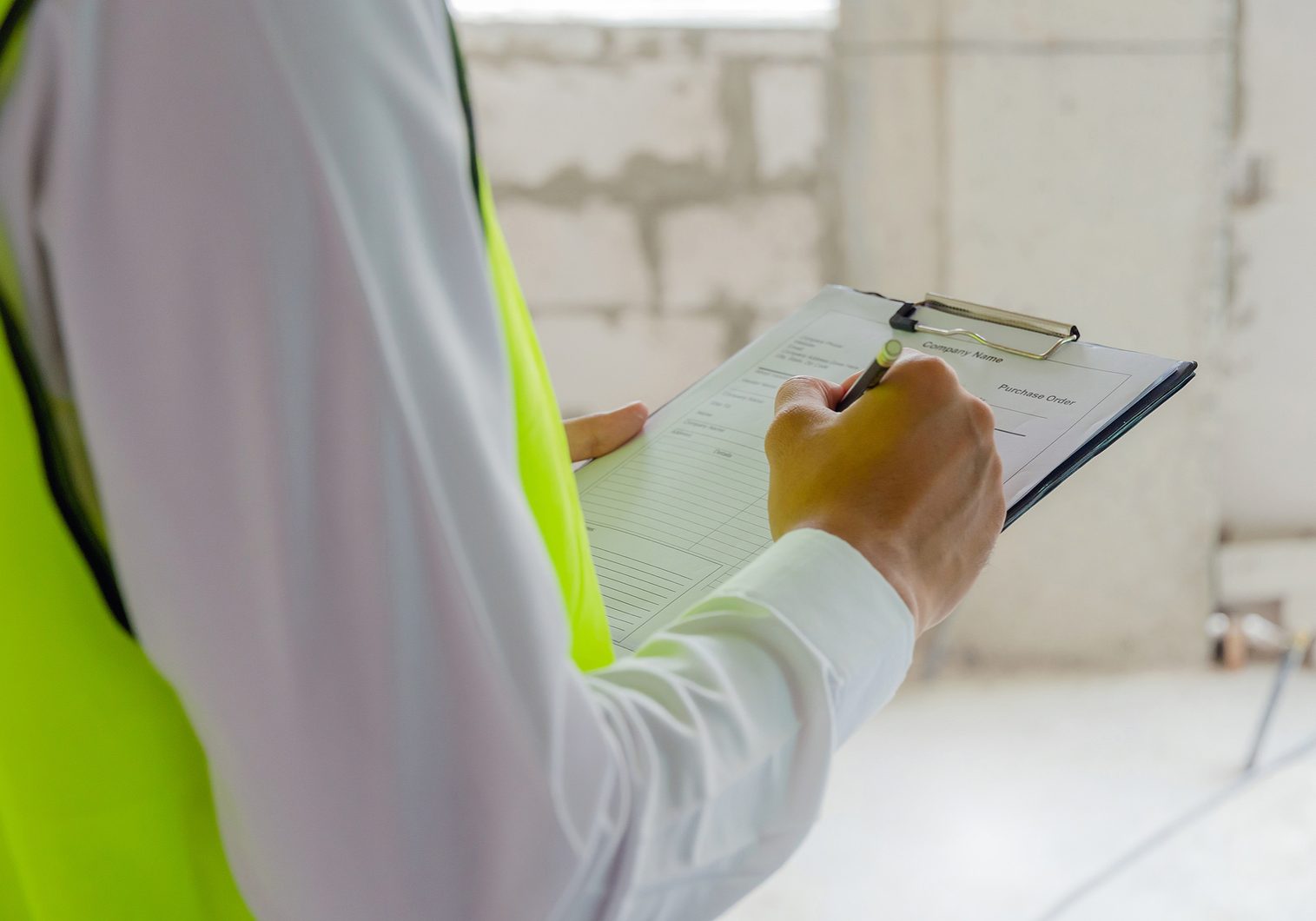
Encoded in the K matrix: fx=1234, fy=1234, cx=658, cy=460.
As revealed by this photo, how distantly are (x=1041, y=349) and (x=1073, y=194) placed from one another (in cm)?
154

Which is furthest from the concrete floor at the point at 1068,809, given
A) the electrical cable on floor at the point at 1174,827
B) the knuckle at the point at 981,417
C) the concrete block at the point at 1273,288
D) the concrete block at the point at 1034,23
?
the knuckle at the point at 981,417

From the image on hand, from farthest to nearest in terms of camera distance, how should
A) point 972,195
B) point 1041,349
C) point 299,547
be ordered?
point 972,195
point 1041,349
point 299,547

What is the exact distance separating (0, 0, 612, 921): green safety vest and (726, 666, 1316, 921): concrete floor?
4.49 feet

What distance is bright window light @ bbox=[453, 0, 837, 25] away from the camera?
206 cm

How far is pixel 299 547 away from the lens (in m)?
0.35

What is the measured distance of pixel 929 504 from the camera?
0.54 m

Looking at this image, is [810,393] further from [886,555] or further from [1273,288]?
[1273,288]

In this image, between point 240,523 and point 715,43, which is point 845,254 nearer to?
point 715,43

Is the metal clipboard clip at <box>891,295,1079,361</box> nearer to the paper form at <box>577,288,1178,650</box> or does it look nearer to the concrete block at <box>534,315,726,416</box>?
the paper form at <box>577,288,1178,650</box>

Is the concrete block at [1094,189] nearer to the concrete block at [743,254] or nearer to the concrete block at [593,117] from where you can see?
the concrete block at [743,254]

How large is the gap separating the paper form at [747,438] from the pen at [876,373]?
0.09m

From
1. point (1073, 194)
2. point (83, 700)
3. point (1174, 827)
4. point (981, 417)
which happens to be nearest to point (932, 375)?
point (981, 417)

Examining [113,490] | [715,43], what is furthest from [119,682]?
[715,43]

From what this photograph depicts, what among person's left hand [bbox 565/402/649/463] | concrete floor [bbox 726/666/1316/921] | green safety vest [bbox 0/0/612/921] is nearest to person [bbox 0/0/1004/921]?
green safety vest [bbox 0/0/612/921]
